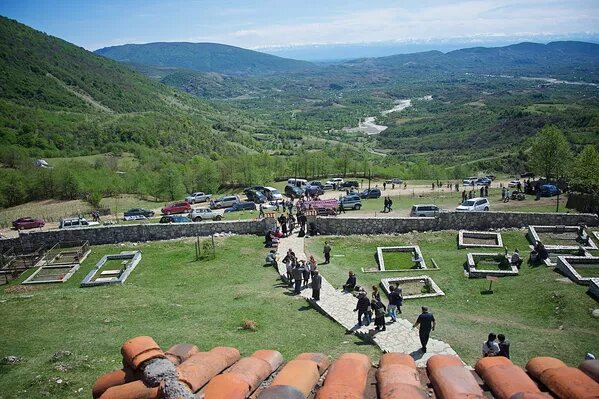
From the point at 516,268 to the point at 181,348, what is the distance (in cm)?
1644

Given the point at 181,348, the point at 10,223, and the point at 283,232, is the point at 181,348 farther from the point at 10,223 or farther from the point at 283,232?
the point at 10,223

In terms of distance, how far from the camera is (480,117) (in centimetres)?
17825

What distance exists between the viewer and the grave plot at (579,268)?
1678cm

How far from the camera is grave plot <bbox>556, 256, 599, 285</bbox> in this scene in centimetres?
1678

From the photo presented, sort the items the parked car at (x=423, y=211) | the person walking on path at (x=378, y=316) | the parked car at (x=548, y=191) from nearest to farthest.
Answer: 1. the person walking on path at (x=378, y=316)
2. the parked car at (x=423, y=211)
3. the parked car at (x=548, y=191)

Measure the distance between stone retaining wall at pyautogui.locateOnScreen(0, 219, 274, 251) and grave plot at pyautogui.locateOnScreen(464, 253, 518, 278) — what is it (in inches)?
467

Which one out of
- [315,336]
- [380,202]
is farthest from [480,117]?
[315,336]

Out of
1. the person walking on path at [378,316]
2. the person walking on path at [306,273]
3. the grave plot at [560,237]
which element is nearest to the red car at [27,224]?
the person walking on path at [306,273]

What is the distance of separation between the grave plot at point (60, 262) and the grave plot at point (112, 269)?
133 centimetres

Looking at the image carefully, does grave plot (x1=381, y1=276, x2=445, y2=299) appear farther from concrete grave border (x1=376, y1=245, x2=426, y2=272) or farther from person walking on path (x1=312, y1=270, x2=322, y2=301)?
person walking on path (x1=312, y1=270, x2=322, y2=301)

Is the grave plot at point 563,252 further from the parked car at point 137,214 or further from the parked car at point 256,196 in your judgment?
the parked car at point 137,214

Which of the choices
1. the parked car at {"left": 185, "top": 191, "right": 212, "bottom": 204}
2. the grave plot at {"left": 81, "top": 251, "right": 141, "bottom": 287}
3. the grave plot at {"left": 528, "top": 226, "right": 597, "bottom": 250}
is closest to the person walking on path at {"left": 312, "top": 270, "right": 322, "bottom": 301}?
the grave plot at {"left": 81, "top": 251, "right": 141, "bottom": 287}

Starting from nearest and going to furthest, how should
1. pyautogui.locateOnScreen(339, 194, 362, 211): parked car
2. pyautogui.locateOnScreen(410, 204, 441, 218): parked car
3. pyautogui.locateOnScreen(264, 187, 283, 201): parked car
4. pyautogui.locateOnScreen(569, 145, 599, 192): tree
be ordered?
pyautogui.locateOnScreen(410, 204, 441, 218): parked car, pyautogui.locateOnScreen(339, 194, 362, 211): parked car, pyautogui.locateOnScreen(569, 145, 599, 192): tree, pyautogui.locateOnScreen(264, 187, 283, 201): parked car

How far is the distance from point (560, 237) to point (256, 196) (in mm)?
27955
